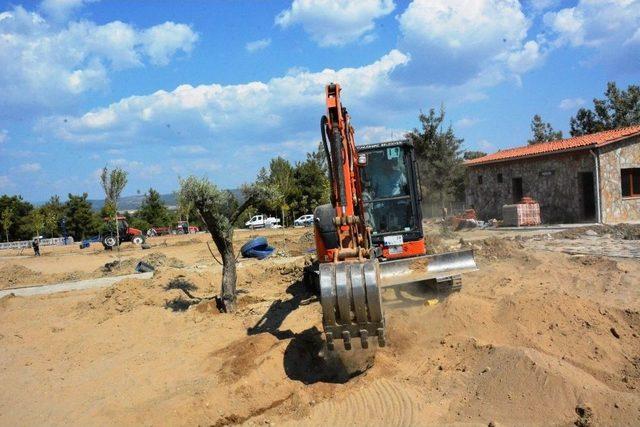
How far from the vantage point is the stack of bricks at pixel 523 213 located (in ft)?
79.5

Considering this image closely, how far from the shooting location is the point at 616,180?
77.4 ft

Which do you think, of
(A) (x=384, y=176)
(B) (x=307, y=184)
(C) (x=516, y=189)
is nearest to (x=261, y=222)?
(B) (x=307, y=184)

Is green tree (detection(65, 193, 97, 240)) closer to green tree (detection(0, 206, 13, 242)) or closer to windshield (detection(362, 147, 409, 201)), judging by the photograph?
green tree (detection(0, 206, 13, 242))

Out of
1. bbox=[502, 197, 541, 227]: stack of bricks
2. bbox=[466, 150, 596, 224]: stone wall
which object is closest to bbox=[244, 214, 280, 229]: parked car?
bbox=[466, 150, 596, 224]: stone wall

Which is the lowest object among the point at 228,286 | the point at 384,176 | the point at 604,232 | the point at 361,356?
the point at 361,356

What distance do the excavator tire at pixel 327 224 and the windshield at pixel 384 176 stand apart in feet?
2.80

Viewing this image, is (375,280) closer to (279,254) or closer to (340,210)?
(340,210)

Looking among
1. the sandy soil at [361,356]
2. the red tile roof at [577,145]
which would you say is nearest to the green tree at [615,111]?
the red tile roof at [577,145]

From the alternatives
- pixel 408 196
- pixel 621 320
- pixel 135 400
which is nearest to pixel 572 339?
pixel 621 320

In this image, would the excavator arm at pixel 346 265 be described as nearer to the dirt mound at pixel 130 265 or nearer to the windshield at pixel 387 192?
the windshield at pixel 387 192

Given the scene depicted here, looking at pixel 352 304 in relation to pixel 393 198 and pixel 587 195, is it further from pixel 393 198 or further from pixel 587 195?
pixel 587 195

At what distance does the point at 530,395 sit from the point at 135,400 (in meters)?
4.50

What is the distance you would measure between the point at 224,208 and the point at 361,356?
497cm

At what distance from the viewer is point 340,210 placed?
7.19 meters
